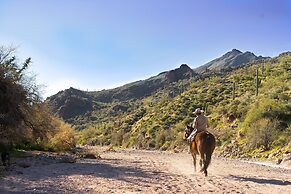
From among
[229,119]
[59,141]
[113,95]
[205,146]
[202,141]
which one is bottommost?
[205,146]

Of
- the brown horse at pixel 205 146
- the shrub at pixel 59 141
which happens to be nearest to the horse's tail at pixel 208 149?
the brown horse at pixel 205 146

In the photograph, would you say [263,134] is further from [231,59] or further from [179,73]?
[231,59]

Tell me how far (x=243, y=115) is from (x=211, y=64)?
12425cm

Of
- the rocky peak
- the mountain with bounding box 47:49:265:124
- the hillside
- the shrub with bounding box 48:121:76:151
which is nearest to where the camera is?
the shrub with bounding box 48:121:76:151

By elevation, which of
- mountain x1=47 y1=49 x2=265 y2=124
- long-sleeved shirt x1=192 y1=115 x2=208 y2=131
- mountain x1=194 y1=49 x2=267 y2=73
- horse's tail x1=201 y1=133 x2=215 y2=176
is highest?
mountain x1=194 y1=49 x2=267 y2=73

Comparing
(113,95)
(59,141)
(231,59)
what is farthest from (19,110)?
(231,59)

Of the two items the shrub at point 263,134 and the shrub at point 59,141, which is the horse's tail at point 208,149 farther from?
the shrub at point 59,141

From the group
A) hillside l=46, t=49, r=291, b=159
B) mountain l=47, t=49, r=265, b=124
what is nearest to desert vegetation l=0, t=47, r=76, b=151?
hillside l=46, t=49, r=291, b=159

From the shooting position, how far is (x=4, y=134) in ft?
68.8

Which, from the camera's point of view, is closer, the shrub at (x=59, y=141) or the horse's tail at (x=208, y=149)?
the horse's tail at (x=208, y=149)

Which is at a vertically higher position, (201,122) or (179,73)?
(179,73)

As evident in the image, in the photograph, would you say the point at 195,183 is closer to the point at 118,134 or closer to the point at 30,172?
the point at 30,172

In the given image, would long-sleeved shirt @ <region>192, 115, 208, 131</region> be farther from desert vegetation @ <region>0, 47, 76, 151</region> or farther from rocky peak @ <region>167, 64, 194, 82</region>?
rocky peak @ <region>167, 64, 194, 82</region>

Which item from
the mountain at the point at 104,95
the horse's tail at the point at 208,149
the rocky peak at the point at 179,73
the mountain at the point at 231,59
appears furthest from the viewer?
the mountain at the point at 231,59
